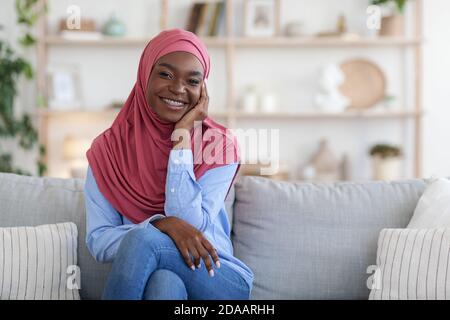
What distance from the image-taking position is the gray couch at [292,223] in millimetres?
1964

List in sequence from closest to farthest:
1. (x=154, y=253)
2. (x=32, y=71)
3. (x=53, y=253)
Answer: (x=154, y=253)
(x=53, y=253)
(x=32, y=71)

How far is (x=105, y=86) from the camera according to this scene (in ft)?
15.1

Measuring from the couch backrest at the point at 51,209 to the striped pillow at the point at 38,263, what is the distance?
57 mm

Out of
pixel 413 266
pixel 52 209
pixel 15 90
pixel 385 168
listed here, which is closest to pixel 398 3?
pixel 385 168

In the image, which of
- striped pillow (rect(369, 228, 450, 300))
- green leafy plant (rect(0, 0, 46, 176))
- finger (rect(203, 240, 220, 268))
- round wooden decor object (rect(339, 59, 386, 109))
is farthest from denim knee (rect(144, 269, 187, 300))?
round wooden decor object (rect(339, 59, 386, 109))

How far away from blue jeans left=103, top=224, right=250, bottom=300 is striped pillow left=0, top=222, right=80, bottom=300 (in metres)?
0.40

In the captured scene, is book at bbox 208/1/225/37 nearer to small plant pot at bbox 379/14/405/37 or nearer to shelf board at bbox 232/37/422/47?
shelf board at bbox 232/37/422/47

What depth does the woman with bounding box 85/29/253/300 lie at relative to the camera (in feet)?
5.49

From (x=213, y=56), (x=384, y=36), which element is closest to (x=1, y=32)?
(x=213, y=56)

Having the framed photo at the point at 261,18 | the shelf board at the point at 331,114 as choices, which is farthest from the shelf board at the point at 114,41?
the shelf board at the point at 331,114

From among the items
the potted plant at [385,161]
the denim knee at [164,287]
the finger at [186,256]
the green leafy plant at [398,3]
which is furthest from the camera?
the potted plant at [385,161]

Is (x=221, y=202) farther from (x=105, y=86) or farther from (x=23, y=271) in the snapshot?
(x=105, y=86)

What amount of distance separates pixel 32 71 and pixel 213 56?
1184mm

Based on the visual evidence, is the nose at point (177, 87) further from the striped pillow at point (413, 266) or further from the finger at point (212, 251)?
the striped pillow at point (413, 266)
